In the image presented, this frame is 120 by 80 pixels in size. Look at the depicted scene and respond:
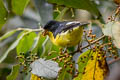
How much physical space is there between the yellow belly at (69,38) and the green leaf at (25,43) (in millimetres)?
292

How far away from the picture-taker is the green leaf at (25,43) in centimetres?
195

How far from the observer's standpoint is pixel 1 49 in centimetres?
340

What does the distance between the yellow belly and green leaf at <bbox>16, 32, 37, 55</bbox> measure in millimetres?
292

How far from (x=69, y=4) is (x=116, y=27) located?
0.42 m

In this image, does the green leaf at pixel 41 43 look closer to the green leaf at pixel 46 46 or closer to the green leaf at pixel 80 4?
the green leaf at pixel 46 46

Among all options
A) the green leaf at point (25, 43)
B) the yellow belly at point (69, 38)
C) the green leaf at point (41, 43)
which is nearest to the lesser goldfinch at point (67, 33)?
the yellow belly at point (69, 38)

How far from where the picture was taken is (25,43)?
195 centimetres

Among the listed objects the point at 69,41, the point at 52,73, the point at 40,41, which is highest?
the point at 40,41

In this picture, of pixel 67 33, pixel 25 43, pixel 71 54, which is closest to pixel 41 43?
pixel 25 43

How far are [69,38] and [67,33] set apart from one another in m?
0.03

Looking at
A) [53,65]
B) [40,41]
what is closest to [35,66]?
[53,65]

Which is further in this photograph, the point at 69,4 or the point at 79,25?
the point at 69,4

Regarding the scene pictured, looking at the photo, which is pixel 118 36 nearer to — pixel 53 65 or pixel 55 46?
pixel 53 65

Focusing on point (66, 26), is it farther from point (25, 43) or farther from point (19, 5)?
point (19, 5)
